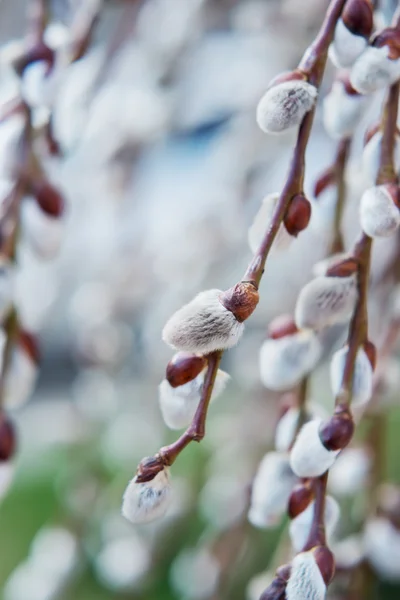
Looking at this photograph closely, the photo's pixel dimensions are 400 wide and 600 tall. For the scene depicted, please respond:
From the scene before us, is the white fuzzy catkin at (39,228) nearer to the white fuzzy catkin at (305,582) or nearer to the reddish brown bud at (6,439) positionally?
the reddish brown bud at (6,439)

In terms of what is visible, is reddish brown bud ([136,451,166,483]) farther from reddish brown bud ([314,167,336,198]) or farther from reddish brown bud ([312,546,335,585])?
reddish brown bud ([314,167,336,198])

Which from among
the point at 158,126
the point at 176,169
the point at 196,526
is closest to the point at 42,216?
the point at 158,126

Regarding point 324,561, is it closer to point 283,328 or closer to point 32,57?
point 283,328

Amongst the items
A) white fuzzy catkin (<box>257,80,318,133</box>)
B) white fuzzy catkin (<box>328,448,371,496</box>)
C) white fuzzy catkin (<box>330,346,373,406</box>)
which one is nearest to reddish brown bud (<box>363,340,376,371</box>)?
white fuzzy catkin (<box>330,346,373,406</box>)

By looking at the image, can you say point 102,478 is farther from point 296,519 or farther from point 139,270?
point 296,519

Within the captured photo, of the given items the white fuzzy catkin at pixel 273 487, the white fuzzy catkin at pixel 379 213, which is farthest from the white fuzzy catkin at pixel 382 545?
the white fuzzy catkin at pixel 379 213

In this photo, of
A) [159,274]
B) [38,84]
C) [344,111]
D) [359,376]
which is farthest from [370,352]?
[159,274]
